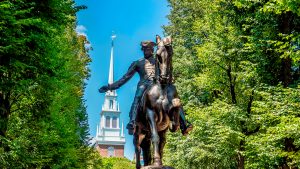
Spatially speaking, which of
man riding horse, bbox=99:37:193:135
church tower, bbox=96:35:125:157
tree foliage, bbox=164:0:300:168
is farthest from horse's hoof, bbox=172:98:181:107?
church tower, bbox=96:35:125:157

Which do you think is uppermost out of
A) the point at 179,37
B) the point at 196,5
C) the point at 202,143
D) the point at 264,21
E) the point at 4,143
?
the point at 196,5

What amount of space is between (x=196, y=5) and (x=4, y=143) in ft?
72.0

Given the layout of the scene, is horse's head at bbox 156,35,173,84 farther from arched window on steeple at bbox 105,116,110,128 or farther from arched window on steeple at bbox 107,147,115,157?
arched window on steeple at bbox 105,116,110,128

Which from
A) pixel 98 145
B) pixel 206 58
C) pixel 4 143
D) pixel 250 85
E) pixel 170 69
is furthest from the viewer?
pixel 98 145

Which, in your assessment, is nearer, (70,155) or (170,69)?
(170,69)

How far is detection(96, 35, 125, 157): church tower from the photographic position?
145 metres

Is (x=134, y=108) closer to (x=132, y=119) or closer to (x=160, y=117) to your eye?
(x=132, y=119)

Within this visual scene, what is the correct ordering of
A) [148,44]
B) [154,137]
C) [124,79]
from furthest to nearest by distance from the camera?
[124,79]
[148,44]
[154,137]

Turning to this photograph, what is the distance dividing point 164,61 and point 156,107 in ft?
3.03

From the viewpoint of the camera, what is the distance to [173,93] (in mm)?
9344

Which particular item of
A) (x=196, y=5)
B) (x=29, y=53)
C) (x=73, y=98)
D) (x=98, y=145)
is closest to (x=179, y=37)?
(x=196, y=5)

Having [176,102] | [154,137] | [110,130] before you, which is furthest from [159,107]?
[110,130]

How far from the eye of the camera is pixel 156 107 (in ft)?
30.0

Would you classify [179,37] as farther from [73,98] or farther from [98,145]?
[98,145]
